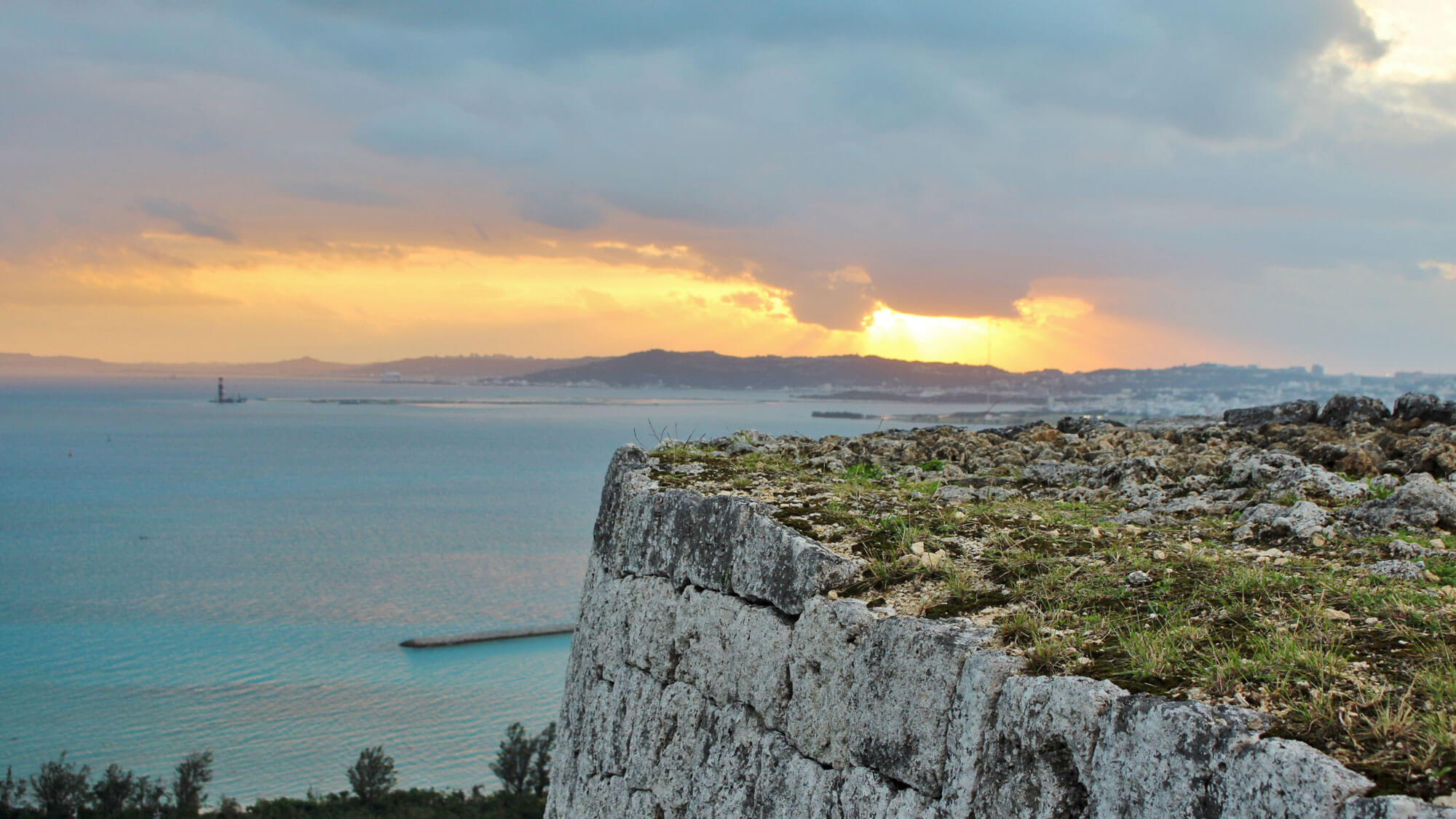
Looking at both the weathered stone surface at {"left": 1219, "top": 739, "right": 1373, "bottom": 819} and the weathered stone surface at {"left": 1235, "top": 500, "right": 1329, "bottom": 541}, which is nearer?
the weathered stone surface at {"left": 1219, "top": 739, "right": 1373, "bottom": 819}

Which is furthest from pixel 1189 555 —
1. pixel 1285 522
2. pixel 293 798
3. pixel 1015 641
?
pixel 293 798

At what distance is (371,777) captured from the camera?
34.0 m

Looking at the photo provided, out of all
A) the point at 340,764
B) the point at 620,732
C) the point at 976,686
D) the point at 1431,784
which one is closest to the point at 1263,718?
the point at 1431,784

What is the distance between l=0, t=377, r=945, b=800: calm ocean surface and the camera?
41.8 metres

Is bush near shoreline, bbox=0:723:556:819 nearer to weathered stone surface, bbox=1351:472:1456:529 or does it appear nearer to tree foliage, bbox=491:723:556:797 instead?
tree foliage, bbox=491:723:556:797

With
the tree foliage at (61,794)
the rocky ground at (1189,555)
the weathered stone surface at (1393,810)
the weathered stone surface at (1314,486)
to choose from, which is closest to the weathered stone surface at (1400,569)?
the rocky ground at (1189,555)

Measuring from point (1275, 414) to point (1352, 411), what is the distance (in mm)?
1089

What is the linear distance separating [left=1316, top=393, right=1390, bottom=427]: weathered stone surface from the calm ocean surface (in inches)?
342

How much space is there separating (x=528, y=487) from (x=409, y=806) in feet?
253

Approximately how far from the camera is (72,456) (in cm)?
14025

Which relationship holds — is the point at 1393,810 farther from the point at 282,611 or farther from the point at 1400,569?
the point at 282,611

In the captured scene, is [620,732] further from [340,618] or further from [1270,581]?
[340,618]

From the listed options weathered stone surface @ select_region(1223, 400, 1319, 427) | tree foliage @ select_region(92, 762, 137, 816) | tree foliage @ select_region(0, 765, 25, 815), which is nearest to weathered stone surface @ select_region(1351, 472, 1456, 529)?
A: weathered stone surface @ select_region(1223, 400, 1319, 427)

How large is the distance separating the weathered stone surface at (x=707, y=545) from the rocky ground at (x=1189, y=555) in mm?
216
